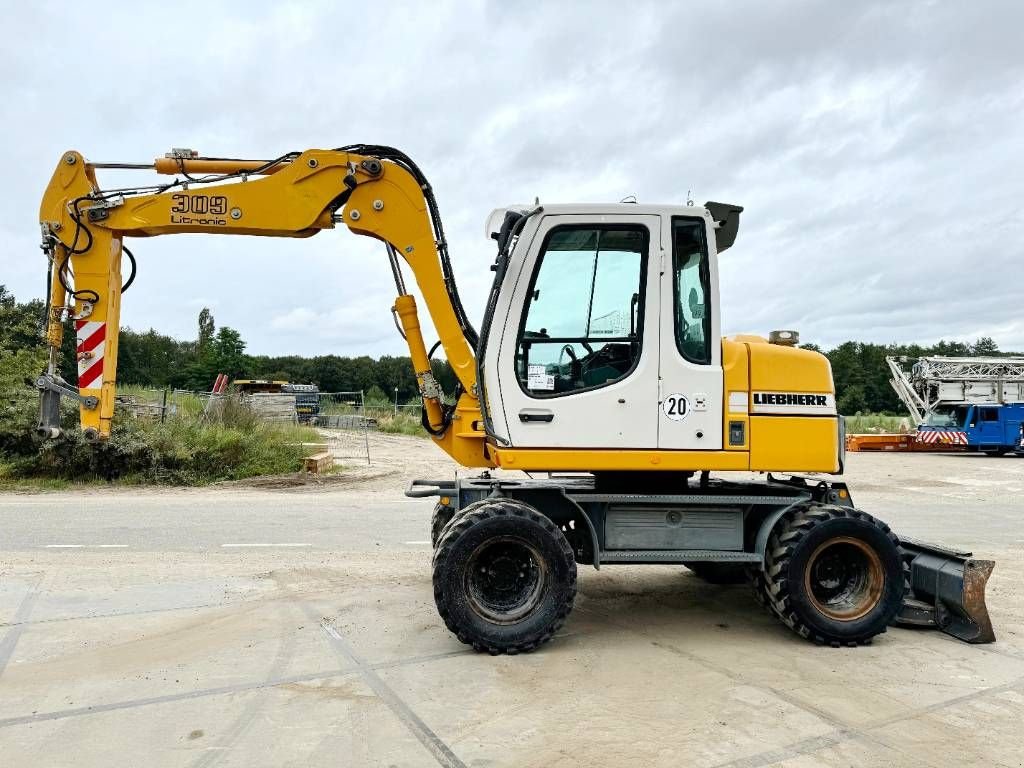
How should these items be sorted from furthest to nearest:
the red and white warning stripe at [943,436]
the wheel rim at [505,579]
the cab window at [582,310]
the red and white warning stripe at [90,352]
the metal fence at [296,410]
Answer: the red and white warning stripe at [943,436] → the metal fence at [296,410] → the red and white warning stripe at [90,352] → the cab window at [582,310] → the wheel rim at [505,579]

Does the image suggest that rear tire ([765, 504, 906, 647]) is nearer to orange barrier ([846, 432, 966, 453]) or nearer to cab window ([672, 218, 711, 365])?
cab window ([672, 218, 711, 365])

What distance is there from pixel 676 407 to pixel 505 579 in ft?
5.55

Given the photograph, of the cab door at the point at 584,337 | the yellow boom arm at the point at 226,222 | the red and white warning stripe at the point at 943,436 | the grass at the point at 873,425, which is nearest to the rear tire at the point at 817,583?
the cab door at the point at 584,337

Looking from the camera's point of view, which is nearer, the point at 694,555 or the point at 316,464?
the point at 694,555

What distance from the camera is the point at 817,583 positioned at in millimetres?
5441

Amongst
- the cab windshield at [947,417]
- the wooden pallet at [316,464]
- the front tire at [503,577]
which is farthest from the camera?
the cab windshield at [947,417]

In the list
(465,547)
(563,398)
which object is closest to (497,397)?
(563,398)

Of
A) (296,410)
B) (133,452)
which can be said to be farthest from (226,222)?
(296,410)

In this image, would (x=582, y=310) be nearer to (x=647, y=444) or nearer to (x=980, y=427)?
(x=647, y=444)

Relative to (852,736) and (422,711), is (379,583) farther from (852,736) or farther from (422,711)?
(852,736)

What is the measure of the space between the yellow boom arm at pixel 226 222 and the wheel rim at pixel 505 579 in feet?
3.35

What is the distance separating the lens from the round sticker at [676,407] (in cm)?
533

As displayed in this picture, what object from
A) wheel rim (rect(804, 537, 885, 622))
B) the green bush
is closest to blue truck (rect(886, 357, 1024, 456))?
the green bush

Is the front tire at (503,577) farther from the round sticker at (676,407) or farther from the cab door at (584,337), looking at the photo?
the round sticker at (676,407)
